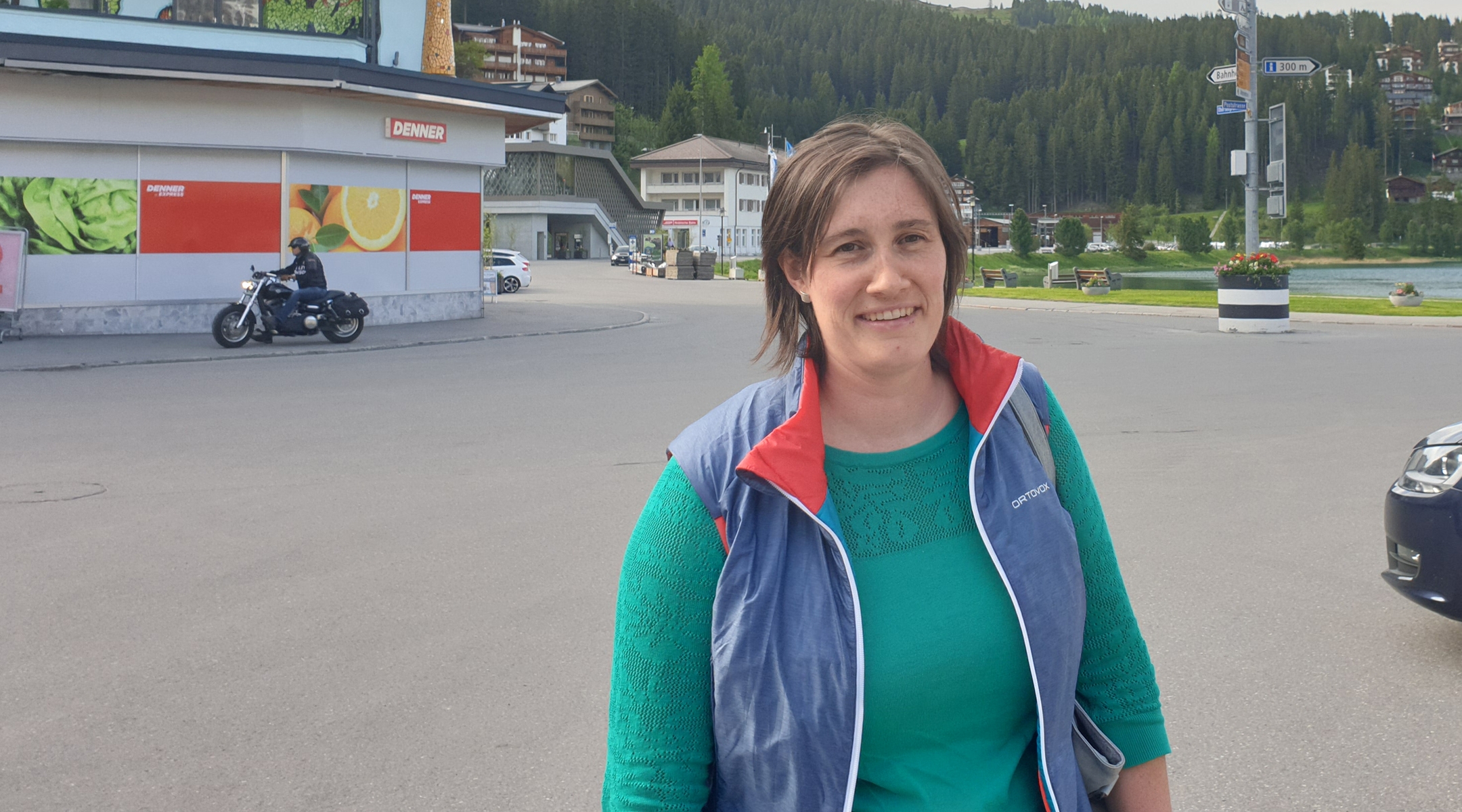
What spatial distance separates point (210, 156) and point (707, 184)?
360 feet

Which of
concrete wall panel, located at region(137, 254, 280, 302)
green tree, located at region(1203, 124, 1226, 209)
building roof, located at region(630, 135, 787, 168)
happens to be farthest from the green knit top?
green tree, located at region(1203, 124, 1226, 209)

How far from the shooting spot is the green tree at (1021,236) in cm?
12056

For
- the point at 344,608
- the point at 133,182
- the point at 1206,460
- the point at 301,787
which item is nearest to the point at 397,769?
the point at 301,787

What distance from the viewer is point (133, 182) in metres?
23.0

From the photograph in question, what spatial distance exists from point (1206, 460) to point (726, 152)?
122841 mm

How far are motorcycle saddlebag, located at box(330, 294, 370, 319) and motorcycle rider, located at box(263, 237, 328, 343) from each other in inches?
9.8

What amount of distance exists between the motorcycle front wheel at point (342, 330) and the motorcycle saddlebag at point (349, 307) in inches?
3.7

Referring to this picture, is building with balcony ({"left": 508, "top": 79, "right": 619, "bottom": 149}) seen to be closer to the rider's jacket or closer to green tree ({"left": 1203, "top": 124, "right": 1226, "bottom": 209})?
Answer: green tree ({"left": 1203, "top": 124, "right": 1226, "bottom": 209})

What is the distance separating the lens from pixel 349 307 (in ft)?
69.9

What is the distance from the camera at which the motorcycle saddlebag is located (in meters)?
21.1

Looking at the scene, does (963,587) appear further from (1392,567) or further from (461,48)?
(461,48)

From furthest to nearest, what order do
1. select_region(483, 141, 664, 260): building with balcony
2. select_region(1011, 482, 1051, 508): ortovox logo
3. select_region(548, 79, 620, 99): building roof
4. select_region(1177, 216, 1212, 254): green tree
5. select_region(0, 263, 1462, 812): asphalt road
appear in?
select_region(548, 79, 620, 99): building roof, select_region(1177, 216, 1212, 254): green tree, select_region(483, 141, 664, 260): building with balcony, select_region(0, 263, 1462, 812): asphalt road, select_region(1011, 482, 1051, 508): ortovox logo

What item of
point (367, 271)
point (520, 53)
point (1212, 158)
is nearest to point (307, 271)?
point (367, 271)

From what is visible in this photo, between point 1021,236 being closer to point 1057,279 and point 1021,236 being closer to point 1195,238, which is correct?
point 1195,238
